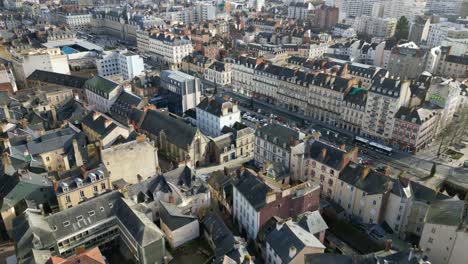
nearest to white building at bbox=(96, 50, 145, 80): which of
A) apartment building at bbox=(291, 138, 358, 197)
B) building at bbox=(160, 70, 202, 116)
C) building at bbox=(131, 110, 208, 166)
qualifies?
building at bbox=(160, 70, 202, 116)

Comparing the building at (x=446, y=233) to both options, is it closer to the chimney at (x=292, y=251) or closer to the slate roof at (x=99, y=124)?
the chimney at (x=292, y=251)

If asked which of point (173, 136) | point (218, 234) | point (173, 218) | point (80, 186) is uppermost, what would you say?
point (80, 186)

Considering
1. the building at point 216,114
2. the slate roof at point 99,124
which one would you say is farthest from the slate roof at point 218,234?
the building at point 216,114

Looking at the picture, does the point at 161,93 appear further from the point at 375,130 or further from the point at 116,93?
the point at 375,130

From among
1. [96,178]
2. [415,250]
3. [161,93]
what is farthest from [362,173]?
[161,93]

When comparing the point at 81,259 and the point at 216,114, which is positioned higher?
the point at 216,114

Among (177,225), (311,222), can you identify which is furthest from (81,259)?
(311,222)

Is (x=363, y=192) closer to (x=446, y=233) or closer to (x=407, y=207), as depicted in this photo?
(x=407, y=207)
